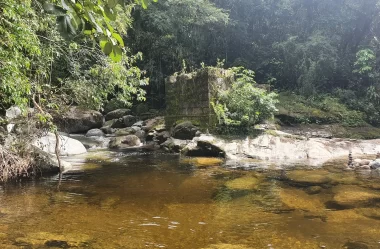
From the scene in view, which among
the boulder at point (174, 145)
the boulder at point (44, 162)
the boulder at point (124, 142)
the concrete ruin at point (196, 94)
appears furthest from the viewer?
the boulder at point (124, 142)

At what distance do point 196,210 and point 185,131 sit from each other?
7.41 m

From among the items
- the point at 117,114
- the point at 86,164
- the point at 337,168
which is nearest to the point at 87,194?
the point at 86,164

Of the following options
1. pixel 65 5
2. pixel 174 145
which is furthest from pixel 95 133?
pixel 65 5

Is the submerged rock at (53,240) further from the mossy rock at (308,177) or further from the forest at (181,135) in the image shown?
the mossy rock at (308,177)

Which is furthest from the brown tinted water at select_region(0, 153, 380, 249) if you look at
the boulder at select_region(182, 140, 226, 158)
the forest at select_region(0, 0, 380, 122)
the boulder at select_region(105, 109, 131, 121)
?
the boulder at select_region(105, 109, 131, 121)

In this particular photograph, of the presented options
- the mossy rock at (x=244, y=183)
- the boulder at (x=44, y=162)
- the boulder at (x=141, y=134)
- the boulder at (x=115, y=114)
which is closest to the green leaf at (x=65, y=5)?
the mossy rock at (x=244, y=183)

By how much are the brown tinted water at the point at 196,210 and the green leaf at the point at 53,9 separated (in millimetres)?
2849

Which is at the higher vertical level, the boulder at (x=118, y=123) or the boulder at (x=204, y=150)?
the boulder at (x=118, y=123)

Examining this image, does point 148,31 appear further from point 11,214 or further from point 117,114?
point 11,214

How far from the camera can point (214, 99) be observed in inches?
451

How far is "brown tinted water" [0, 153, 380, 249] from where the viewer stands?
3445 mm

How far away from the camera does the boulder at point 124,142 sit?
12.5m

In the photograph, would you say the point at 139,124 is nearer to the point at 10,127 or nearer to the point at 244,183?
the point at 10,127

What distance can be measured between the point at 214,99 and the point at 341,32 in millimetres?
13593
